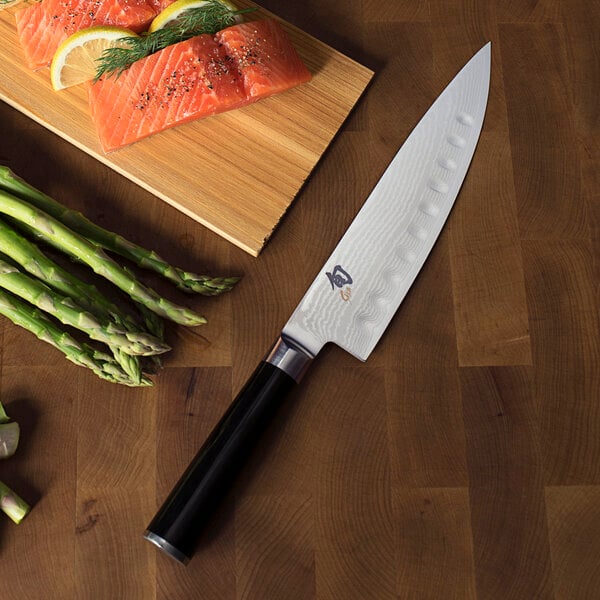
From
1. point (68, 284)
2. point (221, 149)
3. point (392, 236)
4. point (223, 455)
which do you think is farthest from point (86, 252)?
point (392, 236)

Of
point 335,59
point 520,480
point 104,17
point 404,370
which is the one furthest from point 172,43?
point 520,480

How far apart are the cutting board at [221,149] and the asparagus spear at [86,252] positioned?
24 centimetres

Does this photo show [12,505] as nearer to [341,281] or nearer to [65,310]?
[65,310]

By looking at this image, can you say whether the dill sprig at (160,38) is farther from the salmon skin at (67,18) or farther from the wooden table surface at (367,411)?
the wooden table surface at (367,411)

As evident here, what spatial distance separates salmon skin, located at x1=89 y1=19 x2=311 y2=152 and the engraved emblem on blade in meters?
0.49

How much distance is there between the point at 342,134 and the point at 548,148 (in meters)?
0.56

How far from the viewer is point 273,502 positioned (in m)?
1.68

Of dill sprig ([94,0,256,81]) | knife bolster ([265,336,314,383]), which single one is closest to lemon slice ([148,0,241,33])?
dill sprig ([94,0,256,81])

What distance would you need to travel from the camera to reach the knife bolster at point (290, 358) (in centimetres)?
167

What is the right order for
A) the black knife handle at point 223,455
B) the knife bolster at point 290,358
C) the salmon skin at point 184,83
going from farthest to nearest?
1. the salmon skin at point 184,83
2. the knife bolster at point 290,358
3. the black knife handle at point 223,455

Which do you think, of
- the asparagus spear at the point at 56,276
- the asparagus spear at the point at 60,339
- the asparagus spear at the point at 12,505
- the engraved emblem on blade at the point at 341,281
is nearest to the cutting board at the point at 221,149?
the engraved emblem on blade at the point at 341,281

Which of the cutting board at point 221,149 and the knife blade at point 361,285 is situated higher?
the cutting board at point 221,149

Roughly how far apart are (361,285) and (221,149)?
0.50 m

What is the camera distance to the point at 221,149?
6.00ft
